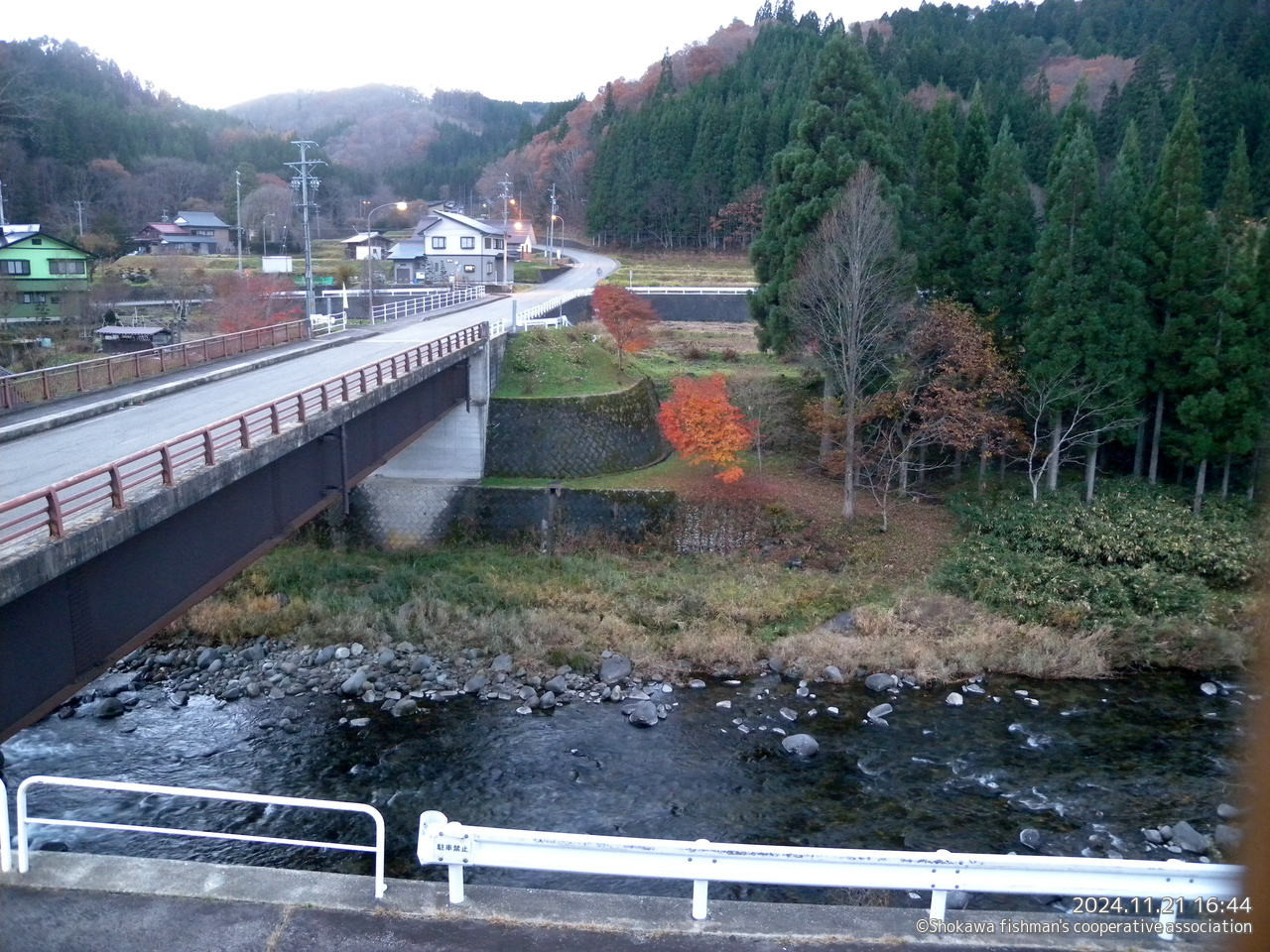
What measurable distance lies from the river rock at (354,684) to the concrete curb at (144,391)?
6.31 meters

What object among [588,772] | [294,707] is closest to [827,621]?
[588,772]

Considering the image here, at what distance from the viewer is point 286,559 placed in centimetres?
2228

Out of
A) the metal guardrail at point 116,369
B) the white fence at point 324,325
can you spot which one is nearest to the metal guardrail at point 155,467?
the metal guardrail at point 116,369

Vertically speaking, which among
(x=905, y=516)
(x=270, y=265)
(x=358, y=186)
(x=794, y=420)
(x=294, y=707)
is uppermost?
(x=358, y=186)

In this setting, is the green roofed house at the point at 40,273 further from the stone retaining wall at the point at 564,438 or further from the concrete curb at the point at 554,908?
the concrete curb at the point at 554,908

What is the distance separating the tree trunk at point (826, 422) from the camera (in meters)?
24.5

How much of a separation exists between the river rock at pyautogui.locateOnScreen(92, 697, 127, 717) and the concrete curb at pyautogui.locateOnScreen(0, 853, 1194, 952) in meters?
11.5

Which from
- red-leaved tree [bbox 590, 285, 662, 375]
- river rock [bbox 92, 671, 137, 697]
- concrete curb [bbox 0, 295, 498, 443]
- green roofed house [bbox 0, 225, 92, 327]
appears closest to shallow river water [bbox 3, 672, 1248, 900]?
river rock [bbox 92, 671, 137, 697]

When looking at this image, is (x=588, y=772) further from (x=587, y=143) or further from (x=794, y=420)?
(x=587, y=143)

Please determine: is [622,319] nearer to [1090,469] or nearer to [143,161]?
[1090,469]

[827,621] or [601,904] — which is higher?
[601,904]

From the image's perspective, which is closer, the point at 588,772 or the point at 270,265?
the point at 588,772

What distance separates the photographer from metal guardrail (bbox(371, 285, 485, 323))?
35.4m

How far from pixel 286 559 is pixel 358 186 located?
80.8 metres
